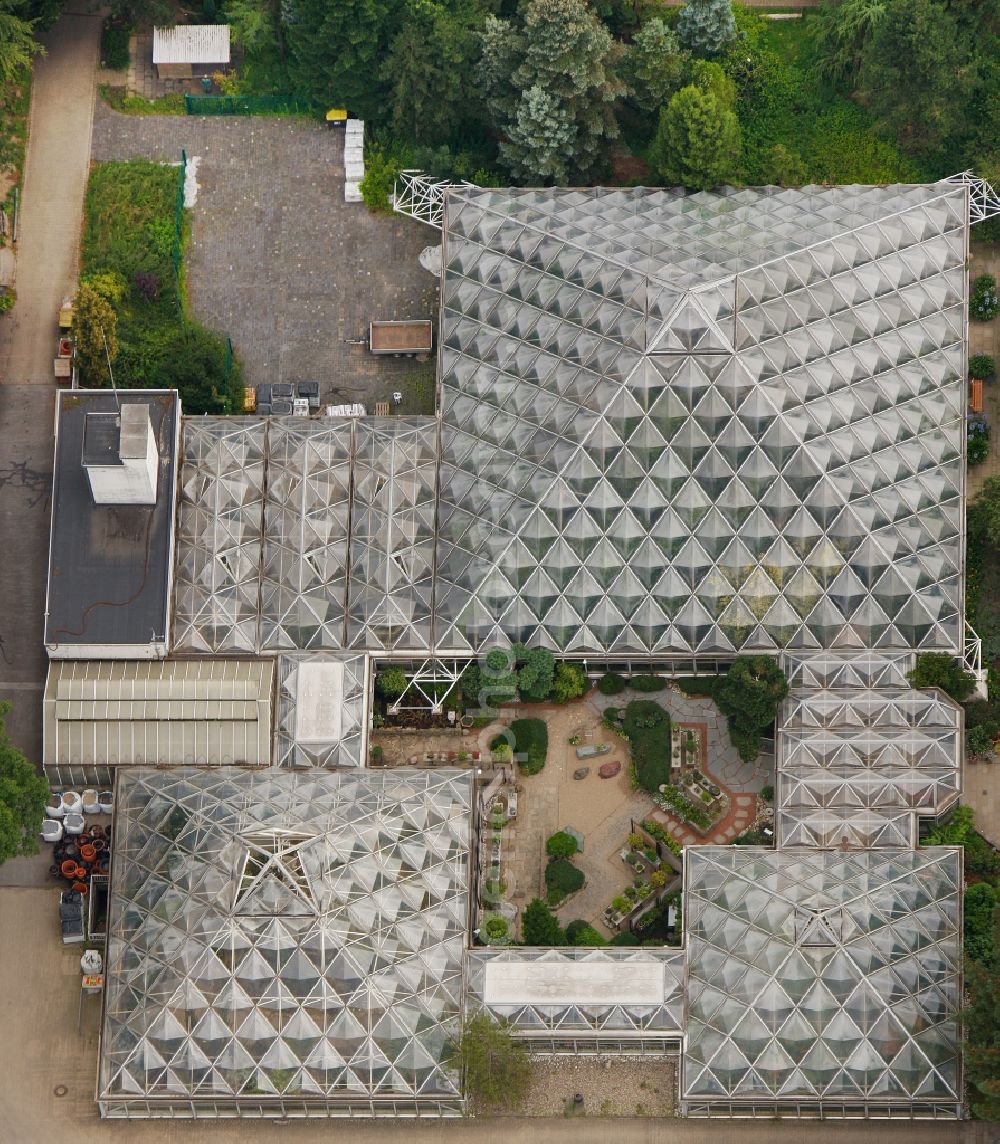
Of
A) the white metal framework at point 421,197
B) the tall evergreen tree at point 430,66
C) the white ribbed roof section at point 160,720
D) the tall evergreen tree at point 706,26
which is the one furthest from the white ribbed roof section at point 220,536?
the tall evergreen tree at point 706,26

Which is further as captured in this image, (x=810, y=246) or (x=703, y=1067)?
(x=810, y=246)

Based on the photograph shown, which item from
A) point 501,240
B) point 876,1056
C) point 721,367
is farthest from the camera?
point 501,240

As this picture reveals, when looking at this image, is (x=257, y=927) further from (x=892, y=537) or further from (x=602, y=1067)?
(x=892, y=537)

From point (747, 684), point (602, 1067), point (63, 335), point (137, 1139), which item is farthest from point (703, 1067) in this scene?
point (63, 335)

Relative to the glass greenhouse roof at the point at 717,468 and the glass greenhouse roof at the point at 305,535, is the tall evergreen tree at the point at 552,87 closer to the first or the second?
the glass greenhouse roof at the point at 717,468

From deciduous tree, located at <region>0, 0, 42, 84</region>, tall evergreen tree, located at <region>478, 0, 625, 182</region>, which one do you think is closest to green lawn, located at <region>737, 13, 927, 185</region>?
tall evergreen tree, located at <region>478, 0, 625, 182</region>

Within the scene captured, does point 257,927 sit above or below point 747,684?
below

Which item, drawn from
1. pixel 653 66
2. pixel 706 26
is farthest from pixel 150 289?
pixel 706 26
